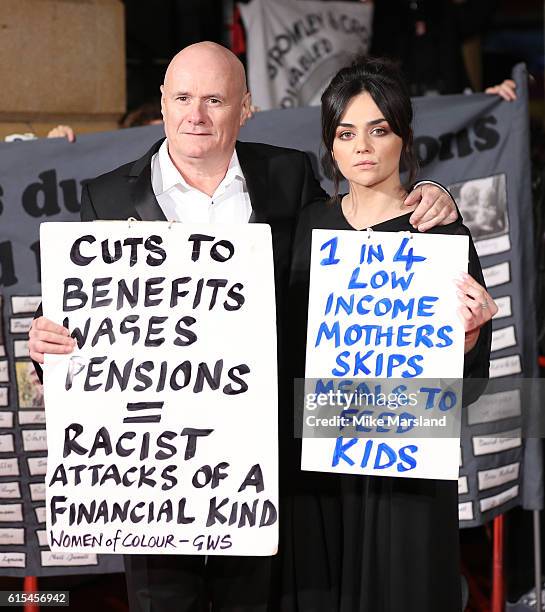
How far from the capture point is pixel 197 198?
6.46ft

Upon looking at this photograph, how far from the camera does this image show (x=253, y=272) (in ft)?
6.07

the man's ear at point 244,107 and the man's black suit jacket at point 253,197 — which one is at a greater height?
the man's ear at point 244,107

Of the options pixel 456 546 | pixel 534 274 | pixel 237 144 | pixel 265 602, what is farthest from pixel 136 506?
pixel 534 274

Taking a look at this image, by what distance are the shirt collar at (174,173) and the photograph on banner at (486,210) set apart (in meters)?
1.00

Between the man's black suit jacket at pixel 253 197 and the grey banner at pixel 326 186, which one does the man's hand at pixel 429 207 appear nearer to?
the man's black suit jacket at pixel 253 197

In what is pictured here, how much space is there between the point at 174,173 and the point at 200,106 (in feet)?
0.50

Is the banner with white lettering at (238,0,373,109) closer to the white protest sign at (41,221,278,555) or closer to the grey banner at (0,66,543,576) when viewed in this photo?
the grey banner at (0,66,543,576)

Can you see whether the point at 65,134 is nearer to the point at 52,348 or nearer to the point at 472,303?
the point at 52,348

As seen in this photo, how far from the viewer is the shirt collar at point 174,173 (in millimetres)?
1952

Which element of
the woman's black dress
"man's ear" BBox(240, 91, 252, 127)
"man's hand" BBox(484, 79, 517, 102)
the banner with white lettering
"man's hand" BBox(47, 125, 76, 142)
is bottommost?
the woman's black dress

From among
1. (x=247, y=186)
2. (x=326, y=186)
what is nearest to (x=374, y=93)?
(x=247, y=186)

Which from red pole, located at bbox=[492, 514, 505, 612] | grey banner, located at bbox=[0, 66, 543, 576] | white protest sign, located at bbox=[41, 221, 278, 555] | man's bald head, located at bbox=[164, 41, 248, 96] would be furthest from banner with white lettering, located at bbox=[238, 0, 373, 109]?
white protest sign, located at bbox=[41, 221, 278, 555]

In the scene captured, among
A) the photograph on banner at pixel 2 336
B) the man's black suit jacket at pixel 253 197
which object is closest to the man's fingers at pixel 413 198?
the man's black suit jacket at pixel 253 197

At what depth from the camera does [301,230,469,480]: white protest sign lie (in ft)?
6.01
